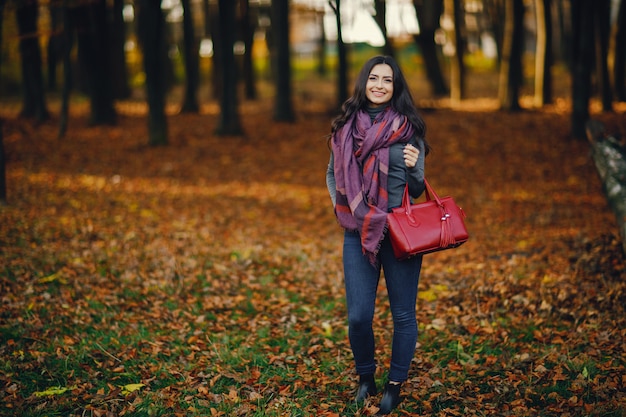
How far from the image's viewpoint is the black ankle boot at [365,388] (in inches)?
181

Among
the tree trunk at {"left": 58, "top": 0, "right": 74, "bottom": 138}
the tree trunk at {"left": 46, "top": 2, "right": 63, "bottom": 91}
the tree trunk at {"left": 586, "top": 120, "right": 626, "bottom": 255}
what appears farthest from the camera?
the tree trunk at {"left": 46, "top": 2, "right": 63, "bottom": 91}

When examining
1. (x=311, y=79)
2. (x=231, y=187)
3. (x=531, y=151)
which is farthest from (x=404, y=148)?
(x=311, y=79)

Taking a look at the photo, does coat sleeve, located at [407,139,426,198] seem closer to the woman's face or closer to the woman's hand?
the woman's hand

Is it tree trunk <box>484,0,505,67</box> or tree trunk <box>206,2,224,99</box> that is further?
tree trunk <box>484,0,505,67</box>

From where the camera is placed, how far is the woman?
3996 mm

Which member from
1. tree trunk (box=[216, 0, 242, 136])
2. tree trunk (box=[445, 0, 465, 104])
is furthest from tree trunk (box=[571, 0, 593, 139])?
tree trunk (box=[216, 0, 242, 136])

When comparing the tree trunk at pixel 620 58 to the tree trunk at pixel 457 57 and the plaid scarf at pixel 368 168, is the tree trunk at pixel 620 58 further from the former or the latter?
the plaid scarf at pixel 368 168

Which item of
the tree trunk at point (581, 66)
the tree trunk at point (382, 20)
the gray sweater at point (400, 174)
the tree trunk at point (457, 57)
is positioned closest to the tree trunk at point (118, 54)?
the tree trunk at point (382, 20)

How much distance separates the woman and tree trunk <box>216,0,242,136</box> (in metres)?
13.8

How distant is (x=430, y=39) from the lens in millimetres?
24047

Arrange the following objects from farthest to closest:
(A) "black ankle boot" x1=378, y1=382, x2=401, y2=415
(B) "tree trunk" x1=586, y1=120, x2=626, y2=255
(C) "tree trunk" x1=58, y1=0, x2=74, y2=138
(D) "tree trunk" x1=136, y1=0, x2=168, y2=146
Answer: (C) "tree trunk" x1=58, y1=0, x2=74, y2=138 → (D) "tree trunk" x1=136, y1=0, x2=168, y2=146 → (B) "tree trunk" x1=586, y1=120, x2=626, y2=255 → (A) "black ankle boot" x1=378, y1=382, x2=401, y2=415

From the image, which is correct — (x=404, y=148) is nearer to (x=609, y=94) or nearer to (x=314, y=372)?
(x=314, y=372)

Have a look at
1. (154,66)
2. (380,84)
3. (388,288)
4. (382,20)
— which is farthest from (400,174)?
(382,20)

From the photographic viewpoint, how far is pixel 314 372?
5.25 m
